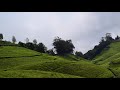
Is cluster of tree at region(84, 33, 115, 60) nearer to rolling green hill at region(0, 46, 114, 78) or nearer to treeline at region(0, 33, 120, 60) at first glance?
treeline at region(0, 33, 120, 60)

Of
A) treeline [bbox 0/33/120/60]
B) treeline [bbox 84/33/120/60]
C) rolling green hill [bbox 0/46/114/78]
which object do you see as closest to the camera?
rolling green hill [bbox 0/46/114/78]

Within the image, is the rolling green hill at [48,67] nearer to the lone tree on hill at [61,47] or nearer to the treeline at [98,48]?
the lone tree on hill at [61,47]

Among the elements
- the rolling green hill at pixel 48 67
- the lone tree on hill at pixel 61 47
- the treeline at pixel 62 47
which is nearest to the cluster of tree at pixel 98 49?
the treeline at pixel 62 47

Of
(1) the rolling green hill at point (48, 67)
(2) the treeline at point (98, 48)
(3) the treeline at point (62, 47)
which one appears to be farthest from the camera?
(2) the treeline at point (98, 48)

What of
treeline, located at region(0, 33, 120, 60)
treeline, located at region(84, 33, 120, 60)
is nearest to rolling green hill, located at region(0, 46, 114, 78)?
treeline, located at region(0, 33, 120, 60)

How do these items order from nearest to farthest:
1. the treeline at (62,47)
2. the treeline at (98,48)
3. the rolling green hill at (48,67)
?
the rolling green hill at (48,67) → the treeline at (62,47) → the treeline at (98,48)

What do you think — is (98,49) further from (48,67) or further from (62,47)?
(48,67)

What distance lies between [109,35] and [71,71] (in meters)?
61.3

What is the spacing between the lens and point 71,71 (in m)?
47.7

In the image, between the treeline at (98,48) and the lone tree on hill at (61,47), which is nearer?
the lone tree on hill at (61,47)

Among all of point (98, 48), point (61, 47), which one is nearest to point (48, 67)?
point (61, 47)

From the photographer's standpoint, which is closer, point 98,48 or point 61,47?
point 61,47
